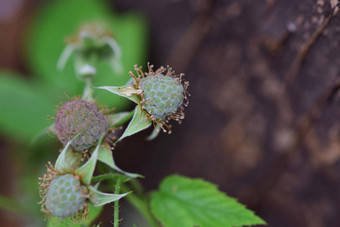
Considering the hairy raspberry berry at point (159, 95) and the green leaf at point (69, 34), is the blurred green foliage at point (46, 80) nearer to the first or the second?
the green leaf at point (69, 34)

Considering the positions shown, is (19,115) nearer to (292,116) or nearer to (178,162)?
(178,162)

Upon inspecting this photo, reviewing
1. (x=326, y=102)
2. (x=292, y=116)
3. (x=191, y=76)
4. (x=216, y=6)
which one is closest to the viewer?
(x=326, y=102)

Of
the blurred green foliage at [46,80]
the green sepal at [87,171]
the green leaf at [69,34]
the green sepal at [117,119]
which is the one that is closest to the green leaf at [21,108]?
the blurred green foliage at [46,80]

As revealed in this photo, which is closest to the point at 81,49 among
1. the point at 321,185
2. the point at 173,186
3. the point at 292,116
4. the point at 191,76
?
the point at 191,76

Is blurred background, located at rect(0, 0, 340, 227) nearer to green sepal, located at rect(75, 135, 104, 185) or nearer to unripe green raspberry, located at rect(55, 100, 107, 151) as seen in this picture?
unripe green raspberry, located at rect(55, 100, 107, 151)

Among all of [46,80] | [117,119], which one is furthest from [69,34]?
[117,119]

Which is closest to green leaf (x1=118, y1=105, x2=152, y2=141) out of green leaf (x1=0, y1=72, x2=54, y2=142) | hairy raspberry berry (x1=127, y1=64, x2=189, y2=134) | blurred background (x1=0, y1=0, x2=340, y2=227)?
hairy raspberry berry (x1=127, y1=64, x2=189, y2=134)

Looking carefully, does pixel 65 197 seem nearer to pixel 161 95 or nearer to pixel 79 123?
pixel 79 123
